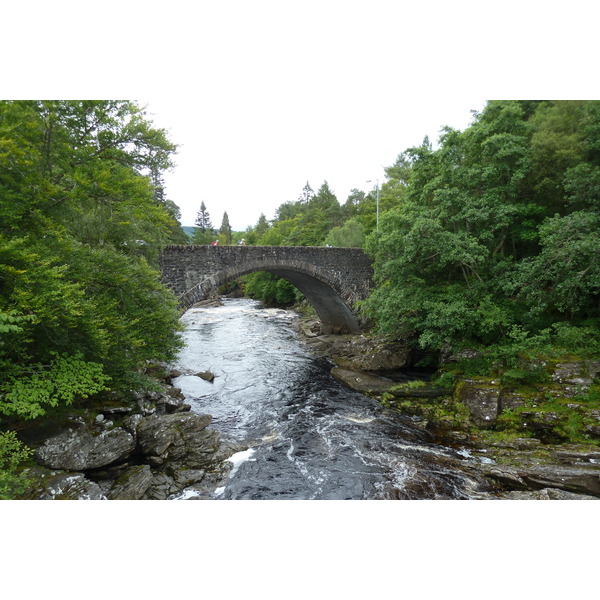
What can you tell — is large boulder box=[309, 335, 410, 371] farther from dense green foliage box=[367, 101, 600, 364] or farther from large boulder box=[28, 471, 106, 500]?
large boulder box=[28, 471, 106, 500]

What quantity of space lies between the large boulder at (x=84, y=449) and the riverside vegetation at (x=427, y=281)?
1.76ft

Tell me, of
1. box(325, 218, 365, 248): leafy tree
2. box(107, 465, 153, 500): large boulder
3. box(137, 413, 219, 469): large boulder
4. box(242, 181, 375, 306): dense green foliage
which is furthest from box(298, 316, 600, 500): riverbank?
box(242, 181, 375, 306): dense green foliage

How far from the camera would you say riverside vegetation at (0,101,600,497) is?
22.6ft

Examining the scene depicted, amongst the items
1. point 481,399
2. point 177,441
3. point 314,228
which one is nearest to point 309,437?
point 177,441

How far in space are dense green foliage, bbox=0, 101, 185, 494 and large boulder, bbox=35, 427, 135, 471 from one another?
86 cm

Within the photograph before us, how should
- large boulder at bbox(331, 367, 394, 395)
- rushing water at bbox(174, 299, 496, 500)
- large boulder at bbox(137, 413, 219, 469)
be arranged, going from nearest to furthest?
rushing water at bbox(174, 299, 496, 500) → large boulder at bbox(137, 413, 219, 469) → large boulder at bbox(331, 367, 394, 395)

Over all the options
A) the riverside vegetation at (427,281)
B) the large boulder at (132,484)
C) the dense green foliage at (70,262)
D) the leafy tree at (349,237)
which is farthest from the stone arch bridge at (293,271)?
the large boulder at (132,484)

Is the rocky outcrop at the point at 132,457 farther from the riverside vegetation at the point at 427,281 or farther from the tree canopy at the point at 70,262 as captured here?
the tree canopy at the point at 70,262

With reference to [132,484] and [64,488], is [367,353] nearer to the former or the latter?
[132,484]

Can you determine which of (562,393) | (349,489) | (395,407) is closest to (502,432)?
(562,393)

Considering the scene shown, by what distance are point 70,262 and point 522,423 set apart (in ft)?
44.2

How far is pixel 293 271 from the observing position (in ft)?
71.6

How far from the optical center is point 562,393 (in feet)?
35.4

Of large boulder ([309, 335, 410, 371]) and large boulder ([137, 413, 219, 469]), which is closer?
large boulder ([137, 413, 219, 469])
